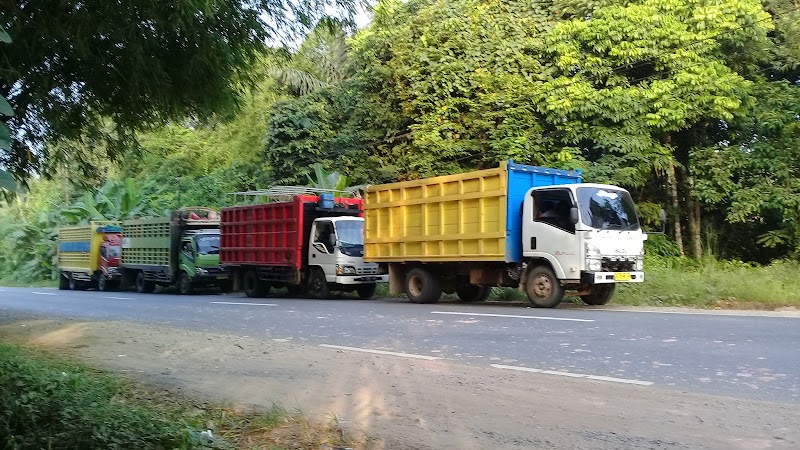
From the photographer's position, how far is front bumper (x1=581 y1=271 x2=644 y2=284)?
1415 centimetres

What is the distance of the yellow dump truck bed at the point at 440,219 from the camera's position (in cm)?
1548

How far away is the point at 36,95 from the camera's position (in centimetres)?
907

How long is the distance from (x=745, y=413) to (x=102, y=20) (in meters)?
7.29

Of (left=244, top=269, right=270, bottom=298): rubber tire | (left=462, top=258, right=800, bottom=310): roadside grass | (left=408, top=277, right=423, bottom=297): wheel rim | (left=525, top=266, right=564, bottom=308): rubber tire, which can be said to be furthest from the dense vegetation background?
(left=408, top=277, right=423, bottom=297): wheel rim

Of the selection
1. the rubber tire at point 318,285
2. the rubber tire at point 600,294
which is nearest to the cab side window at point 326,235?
the rubber tire at point 318,285

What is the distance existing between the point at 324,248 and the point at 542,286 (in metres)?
7.41

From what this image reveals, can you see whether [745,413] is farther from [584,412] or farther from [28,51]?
[28,51]

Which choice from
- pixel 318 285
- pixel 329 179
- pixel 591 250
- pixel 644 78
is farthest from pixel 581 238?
pixel 329 179

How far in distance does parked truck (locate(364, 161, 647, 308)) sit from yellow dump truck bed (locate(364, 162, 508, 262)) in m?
0.02

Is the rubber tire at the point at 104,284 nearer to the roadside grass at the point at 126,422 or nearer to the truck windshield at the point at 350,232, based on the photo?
the truck windshield at the point at 350,232

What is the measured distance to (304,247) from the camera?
21.0 m

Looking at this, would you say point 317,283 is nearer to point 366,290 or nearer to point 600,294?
point 366,290

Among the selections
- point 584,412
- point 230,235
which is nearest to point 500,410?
point 584,412

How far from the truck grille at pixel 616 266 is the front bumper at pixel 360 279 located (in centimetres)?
733
